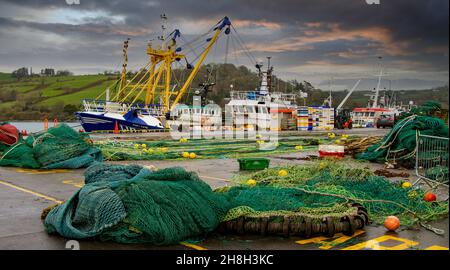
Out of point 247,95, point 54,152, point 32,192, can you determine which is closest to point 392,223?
point 32,192

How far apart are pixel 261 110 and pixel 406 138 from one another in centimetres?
3153

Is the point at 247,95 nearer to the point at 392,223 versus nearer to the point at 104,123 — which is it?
the point at 104,123

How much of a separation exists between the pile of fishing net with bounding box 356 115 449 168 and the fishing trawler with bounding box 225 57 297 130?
88.3 feet

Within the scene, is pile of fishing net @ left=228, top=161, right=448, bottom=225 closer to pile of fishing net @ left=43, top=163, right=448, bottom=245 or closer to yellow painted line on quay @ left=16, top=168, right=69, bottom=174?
pile of fishing net @ left=43, top=163, right=448, bottom=245

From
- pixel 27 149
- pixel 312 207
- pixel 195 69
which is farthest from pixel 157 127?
pixel 312 207

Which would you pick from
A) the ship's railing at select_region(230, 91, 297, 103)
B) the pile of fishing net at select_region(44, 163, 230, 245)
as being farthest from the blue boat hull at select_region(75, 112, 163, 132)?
the pile of fishing net at select_region(44, 163, 230, 245)

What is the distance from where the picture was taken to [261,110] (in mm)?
44188

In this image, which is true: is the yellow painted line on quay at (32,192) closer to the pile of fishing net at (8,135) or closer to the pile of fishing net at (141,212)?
the pile of fishing net at (141,212)

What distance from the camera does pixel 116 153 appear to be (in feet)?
47.3

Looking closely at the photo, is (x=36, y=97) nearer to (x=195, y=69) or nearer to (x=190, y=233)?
(x=195, y=69)

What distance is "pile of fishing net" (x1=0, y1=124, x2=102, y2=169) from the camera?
11.8 meters

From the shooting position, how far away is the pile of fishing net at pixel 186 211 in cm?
505

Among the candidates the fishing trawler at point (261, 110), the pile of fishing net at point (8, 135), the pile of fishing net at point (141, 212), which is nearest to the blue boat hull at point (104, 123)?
the fishing trawler at point (261, 110)
